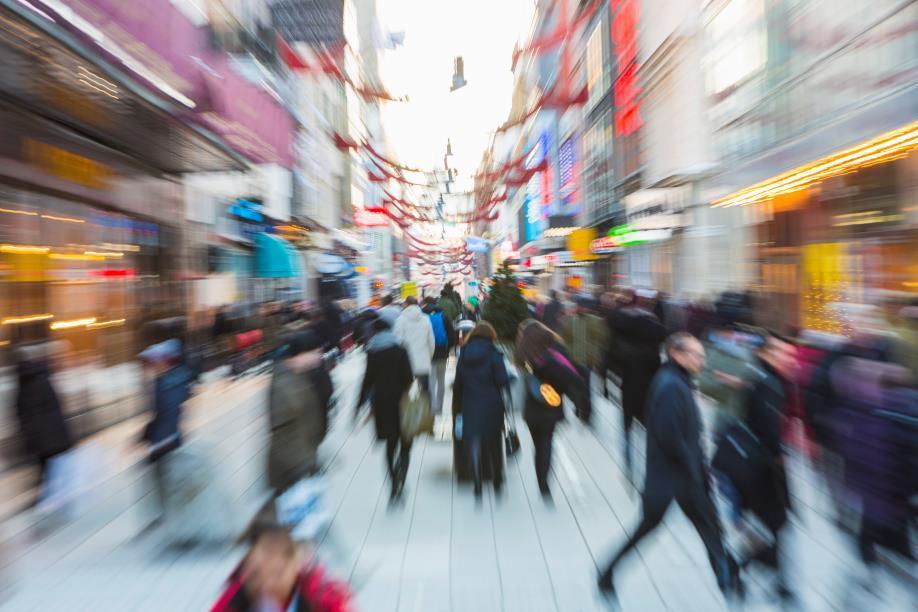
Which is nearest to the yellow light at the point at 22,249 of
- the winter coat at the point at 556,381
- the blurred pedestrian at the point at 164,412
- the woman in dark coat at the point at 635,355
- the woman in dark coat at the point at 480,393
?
the blurred pedestrian at the point at 164,412

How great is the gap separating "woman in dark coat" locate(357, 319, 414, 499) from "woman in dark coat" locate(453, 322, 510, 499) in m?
0.62

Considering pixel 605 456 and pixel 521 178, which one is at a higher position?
pixel 521 178

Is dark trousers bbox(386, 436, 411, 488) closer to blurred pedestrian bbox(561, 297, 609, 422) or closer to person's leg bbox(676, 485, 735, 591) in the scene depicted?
person's leg bbox(676, 485, 735, 591)

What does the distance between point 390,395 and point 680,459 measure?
113 inches

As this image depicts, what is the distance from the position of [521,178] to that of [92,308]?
8.27 meters

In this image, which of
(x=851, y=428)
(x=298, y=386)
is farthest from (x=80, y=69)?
(x=851, y=428)

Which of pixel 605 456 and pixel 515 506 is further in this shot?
pixel 605 456

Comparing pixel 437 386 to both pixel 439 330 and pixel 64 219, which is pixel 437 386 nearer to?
pixel 439 330

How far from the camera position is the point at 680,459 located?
321 cm

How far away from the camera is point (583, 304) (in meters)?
11.0

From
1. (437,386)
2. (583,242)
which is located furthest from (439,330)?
(583,242)

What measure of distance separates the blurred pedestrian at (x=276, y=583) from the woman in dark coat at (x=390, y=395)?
3.01 meters

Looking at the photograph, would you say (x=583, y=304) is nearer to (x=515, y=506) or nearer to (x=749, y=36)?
(x=515, y=506)

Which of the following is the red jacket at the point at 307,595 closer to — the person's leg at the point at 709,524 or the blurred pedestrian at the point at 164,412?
the person's leg at the point at 709,524
